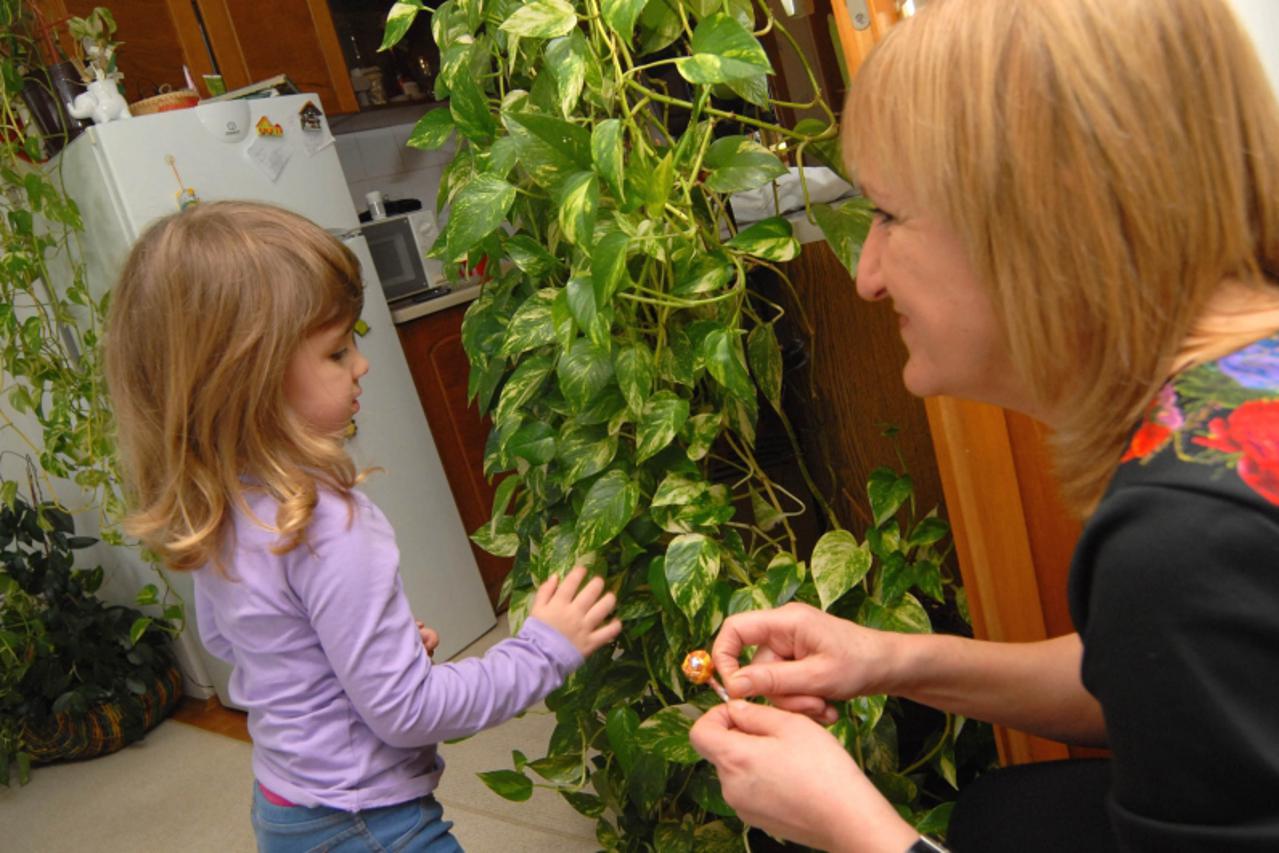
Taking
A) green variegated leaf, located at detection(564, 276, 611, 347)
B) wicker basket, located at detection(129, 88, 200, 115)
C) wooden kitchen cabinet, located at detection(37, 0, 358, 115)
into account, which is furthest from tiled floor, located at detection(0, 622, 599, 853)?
wooden kitchen cabinet, located at detection(37, 0, 358, 115)

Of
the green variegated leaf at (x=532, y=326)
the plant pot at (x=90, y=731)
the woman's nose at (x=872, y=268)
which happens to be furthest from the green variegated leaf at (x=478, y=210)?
the plant pot at (x=90, y=731)

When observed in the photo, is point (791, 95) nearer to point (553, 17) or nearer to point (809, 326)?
point (809, 326)

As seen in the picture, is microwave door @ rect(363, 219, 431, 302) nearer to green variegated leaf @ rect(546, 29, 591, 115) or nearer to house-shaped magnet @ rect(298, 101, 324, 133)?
house-shaped magnet @ rect(298, 101, 324, 133)

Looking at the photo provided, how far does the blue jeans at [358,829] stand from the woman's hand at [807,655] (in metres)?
0.44

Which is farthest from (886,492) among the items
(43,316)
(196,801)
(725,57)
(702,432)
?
(43,316)

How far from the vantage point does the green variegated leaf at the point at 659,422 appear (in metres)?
1.20

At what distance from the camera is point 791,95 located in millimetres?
1773

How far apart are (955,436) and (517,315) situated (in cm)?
55

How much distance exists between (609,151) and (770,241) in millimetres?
224

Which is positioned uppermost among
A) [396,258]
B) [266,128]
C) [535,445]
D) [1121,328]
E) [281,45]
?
[281,45]

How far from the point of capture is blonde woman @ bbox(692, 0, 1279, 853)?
541mm

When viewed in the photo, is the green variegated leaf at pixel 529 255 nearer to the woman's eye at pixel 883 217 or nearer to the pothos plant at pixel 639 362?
the pothos plant at pixel 639 362

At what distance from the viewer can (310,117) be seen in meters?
2.71

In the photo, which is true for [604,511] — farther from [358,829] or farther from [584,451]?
[358,829]
